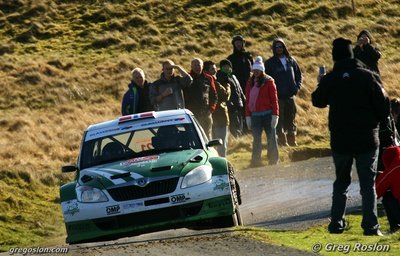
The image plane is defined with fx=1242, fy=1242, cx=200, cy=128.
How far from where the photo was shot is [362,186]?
42.4 ft

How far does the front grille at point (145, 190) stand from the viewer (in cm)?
1395

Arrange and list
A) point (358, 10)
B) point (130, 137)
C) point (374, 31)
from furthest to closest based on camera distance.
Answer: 1. point (358, 10)
2. point (374, 31)
3. point (130, 137)

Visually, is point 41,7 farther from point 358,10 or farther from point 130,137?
point 130,137

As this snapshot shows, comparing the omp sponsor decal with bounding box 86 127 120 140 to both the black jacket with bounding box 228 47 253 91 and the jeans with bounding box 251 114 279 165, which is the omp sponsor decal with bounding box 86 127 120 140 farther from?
the black jacket with bounding box 228 47 253 91

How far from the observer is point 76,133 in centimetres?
3209

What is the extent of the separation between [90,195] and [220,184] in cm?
149

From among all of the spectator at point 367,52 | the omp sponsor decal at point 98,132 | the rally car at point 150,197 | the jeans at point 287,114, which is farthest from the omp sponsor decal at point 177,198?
the jeans at point 287,114

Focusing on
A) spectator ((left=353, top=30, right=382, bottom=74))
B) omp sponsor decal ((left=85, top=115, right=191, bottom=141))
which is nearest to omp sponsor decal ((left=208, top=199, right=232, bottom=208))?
omp sponsor decal ((left=85, top=115, right=191, bottom=141))

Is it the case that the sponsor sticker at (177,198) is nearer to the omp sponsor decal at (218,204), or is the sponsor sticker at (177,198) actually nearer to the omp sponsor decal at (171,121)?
the omp sponsor decal at (218,204)

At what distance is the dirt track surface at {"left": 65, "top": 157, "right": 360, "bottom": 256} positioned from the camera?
12266 mm

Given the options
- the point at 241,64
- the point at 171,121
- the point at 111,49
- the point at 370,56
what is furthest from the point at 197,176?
the point at 111,49

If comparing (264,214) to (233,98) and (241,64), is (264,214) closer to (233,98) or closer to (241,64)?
(233,98)

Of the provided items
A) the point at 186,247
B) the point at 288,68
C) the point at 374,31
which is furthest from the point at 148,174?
the point at 374,31

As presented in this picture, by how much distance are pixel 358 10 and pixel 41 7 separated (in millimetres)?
14709
